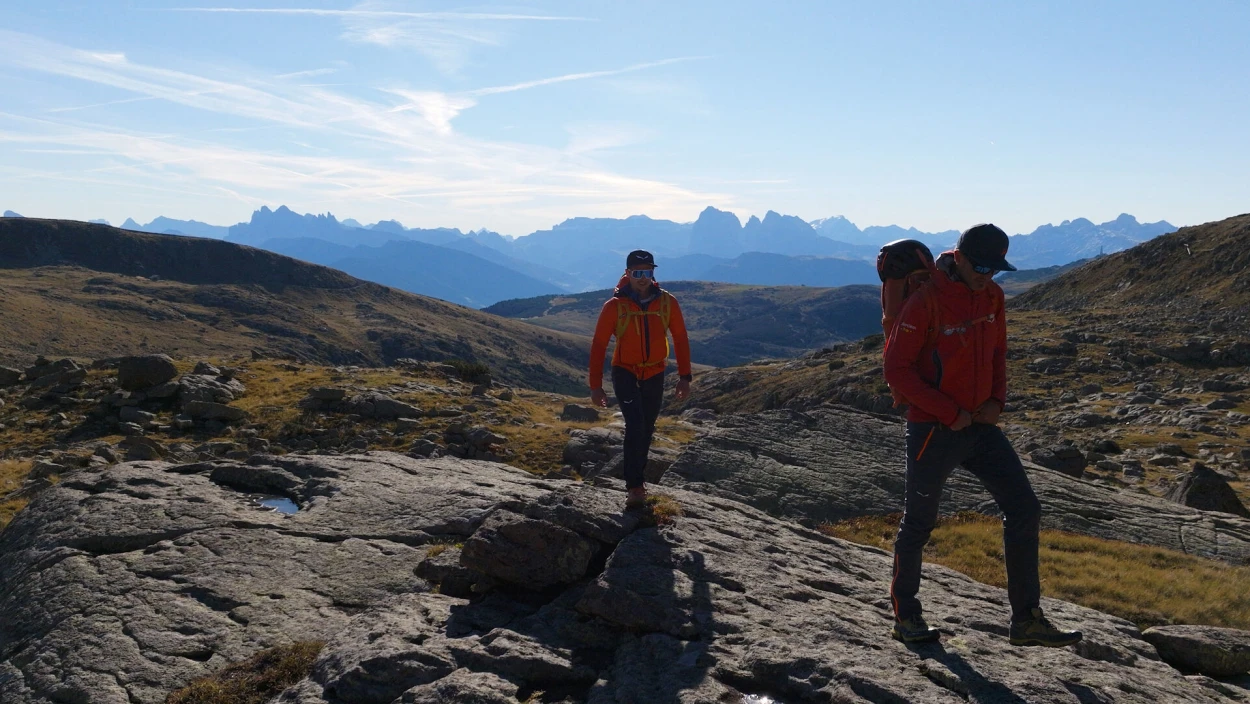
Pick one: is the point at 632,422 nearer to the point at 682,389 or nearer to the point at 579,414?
the point at 682,389

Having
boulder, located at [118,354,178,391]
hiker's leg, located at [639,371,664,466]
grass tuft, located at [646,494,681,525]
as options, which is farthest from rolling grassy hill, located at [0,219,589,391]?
grass tuft, located at [646,494,681,525]

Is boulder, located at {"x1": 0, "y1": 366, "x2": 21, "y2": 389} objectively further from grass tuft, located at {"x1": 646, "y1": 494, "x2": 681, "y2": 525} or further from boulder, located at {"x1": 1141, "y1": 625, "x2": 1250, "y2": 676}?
boulder, located at {"x1": 1141, "y1": 625, "x2": 1250, "y2": 676}

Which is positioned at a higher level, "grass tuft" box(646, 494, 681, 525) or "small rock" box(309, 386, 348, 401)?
"grass tuft" box(646, 494, 681, 525)

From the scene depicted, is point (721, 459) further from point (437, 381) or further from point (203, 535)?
point (437, 381)

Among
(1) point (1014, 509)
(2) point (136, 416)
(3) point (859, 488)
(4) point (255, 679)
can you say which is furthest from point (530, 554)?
(2) point (136, 416)

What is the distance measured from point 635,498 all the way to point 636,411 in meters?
1.11

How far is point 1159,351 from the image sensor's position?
49062mm

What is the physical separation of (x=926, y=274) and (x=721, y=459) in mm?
8186

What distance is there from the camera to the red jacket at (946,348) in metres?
6.47

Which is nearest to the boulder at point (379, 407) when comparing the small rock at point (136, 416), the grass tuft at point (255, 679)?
the small rock at point (136, 416)

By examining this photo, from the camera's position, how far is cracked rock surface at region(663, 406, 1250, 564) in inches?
539

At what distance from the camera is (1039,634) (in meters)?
6.70

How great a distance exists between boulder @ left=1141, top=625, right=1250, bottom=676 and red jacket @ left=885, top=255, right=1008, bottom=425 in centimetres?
364

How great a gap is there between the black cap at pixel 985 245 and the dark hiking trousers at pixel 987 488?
1.48 m
